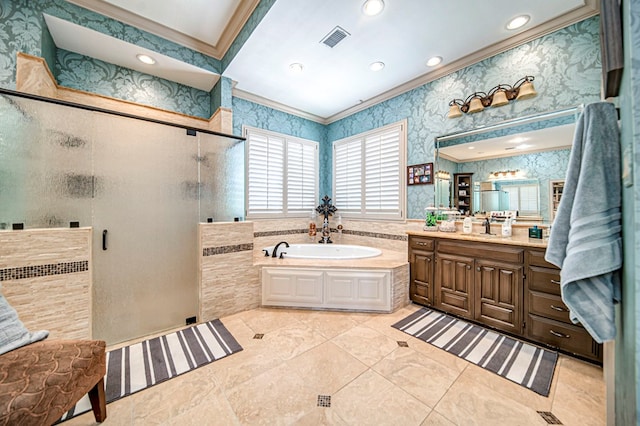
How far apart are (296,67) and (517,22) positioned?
2.30 meters

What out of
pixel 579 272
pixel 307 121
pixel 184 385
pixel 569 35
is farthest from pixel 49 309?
pixel 569 35

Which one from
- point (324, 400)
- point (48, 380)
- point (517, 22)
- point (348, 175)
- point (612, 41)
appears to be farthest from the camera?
point (348, 175)

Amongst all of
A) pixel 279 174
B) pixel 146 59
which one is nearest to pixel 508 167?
pixel 279 174

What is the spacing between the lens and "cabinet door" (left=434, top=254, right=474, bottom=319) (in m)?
2.53

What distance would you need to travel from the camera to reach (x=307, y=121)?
14.7ft

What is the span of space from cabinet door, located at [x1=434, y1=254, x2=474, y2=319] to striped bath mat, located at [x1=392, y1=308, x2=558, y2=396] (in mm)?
132

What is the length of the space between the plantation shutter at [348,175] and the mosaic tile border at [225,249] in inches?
80.3

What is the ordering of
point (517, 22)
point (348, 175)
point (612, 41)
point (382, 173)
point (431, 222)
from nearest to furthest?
1. point (612, 41)
2. point (517, 22)
3. point (431, 222)
4. point (382, 173)
5. point (348, 175)

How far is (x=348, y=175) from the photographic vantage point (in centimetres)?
433

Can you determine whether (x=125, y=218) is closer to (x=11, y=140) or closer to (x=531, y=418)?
(x=11, y=140)

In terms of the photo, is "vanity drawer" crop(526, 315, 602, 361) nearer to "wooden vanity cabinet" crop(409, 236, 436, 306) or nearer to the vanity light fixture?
"wooden vanity cabinet" crop(409, 236, 436, 306)

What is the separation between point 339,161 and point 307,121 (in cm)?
96

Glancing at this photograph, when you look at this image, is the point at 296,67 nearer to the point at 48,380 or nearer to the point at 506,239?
the point at 506,239

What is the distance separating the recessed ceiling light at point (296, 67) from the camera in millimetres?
2945
